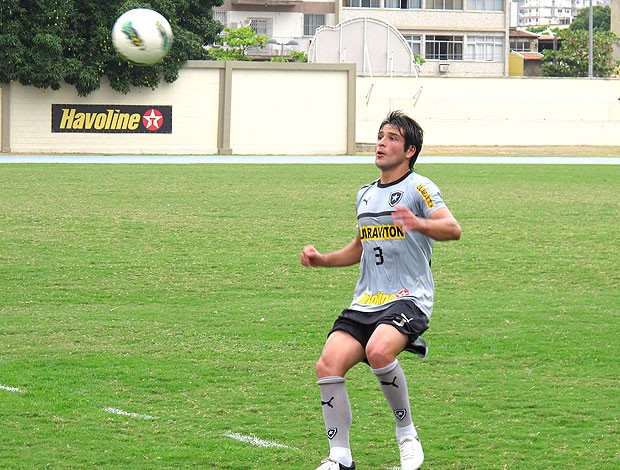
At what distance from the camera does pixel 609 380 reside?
7824 mm

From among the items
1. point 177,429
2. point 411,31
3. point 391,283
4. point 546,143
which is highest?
point 411,31

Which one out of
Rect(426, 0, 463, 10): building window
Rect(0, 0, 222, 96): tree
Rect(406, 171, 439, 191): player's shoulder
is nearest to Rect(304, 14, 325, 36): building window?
Rect(426, 0, 463, 10): building window

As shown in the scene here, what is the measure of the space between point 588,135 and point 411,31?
30803 millimetres

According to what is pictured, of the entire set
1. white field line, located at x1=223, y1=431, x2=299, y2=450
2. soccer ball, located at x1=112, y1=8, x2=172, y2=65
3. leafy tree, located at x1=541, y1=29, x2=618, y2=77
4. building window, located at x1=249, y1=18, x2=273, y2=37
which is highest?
building window, located at x1=249, y1=18, x2=273, y2=37

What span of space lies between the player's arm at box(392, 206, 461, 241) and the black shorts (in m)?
0.41

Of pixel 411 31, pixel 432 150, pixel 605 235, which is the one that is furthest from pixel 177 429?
pixel 411 31

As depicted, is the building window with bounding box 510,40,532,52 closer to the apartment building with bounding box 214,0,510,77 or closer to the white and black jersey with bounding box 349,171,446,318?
the apartment building with bounding box 214,0,510,77

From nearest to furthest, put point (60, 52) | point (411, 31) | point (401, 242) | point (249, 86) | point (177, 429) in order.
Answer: point (401, 242)
point (177, 429)
point (60, 52)
point (249, 86)
point (411, 31)

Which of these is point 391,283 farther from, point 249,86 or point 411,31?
point 411,31

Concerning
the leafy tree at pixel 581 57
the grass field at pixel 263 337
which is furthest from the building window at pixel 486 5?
the grass field at pixel 263 337

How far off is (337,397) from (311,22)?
73.7 meters

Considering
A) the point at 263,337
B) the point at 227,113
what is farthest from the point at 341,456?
the point at 227,113

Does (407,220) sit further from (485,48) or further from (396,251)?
(485,48)

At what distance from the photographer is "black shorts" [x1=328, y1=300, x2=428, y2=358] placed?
567cm
